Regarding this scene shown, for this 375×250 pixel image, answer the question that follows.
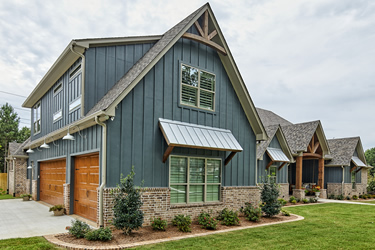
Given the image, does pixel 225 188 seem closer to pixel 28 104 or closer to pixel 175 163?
pixel 175 163

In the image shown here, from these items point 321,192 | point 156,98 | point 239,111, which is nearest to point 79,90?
point 156,98

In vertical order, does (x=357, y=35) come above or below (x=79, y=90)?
above

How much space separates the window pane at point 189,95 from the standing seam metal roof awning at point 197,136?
89 centimetres

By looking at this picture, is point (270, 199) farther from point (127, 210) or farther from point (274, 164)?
point (274, 164)

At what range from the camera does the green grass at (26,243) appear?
686 cm

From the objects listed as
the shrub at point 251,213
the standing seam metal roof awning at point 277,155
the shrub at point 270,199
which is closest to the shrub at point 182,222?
the shrub at point 251,213

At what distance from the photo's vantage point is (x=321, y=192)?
76.1 ft

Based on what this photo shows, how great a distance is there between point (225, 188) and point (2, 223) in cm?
810

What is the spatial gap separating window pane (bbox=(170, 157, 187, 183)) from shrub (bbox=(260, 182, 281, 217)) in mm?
3794

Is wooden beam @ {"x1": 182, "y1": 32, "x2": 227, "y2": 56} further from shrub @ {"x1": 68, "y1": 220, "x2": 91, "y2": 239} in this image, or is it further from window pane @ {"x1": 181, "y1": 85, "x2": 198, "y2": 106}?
shrub @ {"x1": 68, "y1": 220, "x2": 91, "y2": 239}

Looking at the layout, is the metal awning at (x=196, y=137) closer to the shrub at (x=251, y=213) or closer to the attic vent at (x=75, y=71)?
the shrub at (x=251, y=213)

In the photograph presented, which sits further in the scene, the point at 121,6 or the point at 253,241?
the point at 121,6

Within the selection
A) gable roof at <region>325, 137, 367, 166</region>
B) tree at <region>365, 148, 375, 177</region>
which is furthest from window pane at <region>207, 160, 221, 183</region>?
tree at <region>365, 148, 375, 177</region>

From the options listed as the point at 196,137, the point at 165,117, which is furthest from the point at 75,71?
the point at 196,137
